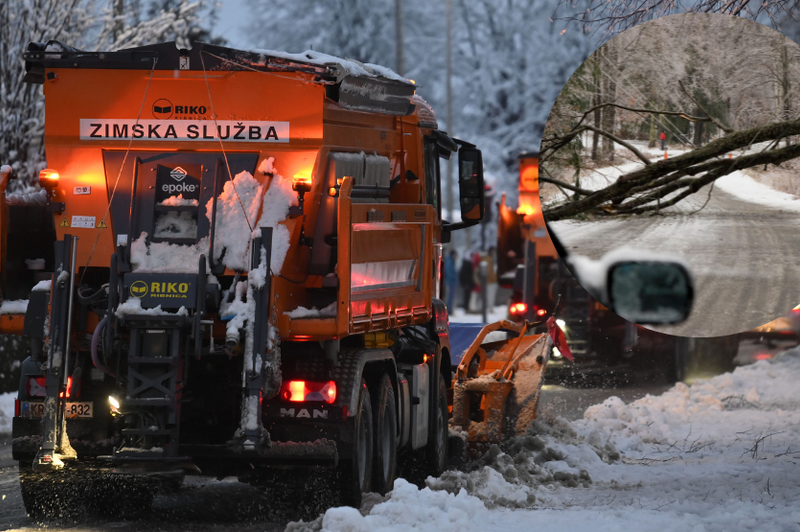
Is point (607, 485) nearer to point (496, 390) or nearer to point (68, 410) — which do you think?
point (496, 390)

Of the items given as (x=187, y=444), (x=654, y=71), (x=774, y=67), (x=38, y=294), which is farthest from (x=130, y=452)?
(x=774, y=67)

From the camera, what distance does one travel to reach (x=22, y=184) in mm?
14125

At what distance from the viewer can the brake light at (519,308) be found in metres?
15.3

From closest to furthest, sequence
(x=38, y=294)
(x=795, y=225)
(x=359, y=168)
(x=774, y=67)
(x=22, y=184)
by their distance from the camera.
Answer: (x=774, y=67) → (x=795, y=225) → (x=38, y=294) → (x=359, y=168) → (x=22, y=184)

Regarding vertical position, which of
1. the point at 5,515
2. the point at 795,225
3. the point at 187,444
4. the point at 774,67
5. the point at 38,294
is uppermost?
the point at 774,67

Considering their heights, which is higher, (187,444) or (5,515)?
(187,444)

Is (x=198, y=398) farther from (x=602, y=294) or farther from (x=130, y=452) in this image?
(x=602, y=294)

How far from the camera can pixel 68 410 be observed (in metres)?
6.77

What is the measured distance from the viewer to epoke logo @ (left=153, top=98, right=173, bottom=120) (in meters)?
7.03

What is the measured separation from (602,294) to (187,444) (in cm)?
252

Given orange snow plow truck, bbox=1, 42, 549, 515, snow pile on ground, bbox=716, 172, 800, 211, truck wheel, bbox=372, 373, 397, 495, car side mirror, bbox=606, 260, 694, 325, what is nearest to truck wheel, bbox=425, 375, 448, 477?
truck wheel, bbox=372, 373, 397, 495

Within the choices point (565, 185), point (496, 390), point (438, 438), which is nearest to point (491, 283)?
point (496, 390)

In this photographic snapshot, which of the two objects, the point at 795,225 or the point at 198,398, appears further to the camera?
the point at 198,398

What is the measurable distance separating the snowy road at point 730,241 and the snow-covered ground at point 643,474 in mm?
1148
